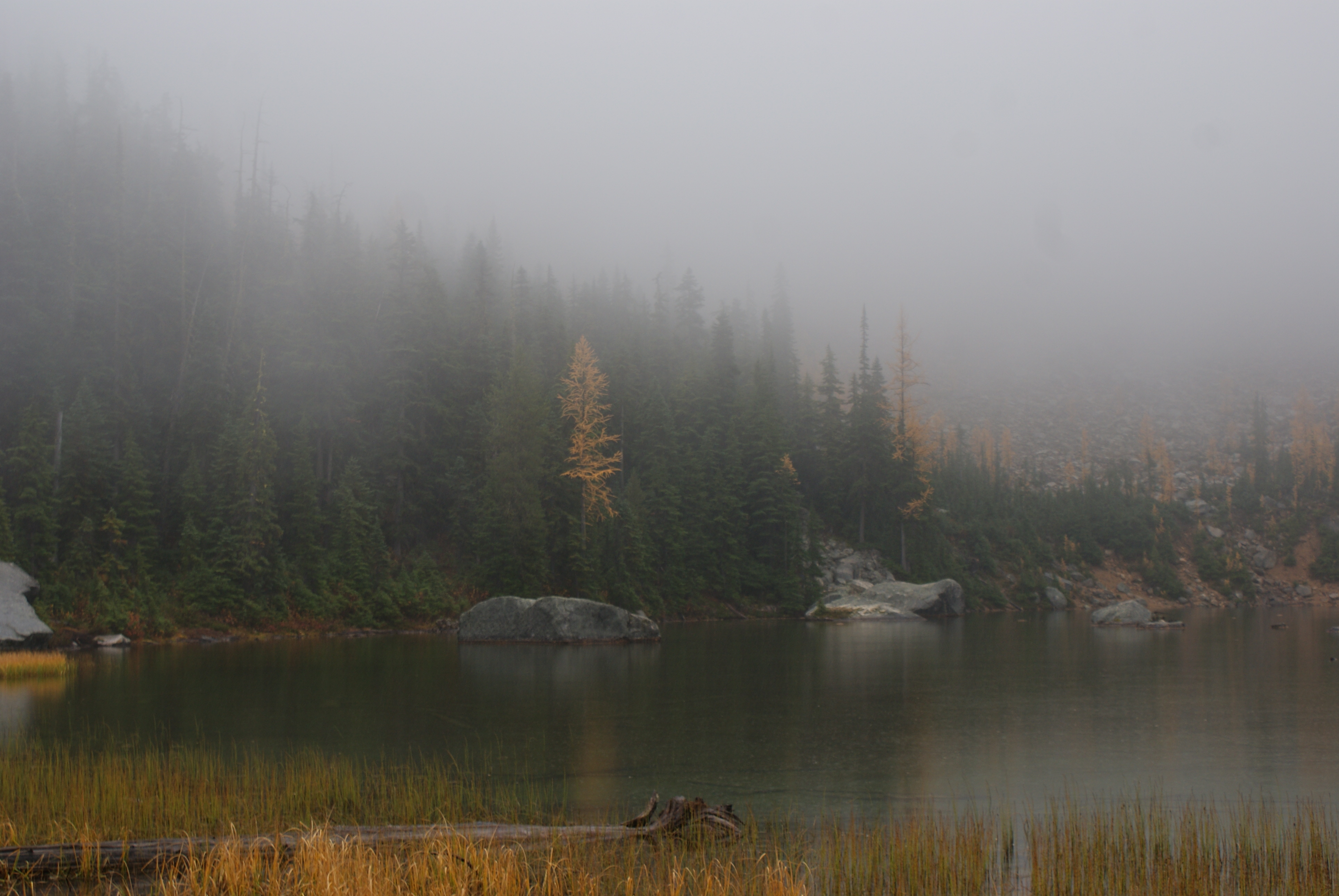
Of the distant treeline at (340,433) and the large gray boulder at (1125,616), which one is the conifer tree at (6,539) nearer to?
the distant treeline at (340,433)

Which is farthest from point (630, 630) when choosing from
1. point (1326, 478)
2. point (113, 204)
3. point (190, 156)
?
point (1326, 478)

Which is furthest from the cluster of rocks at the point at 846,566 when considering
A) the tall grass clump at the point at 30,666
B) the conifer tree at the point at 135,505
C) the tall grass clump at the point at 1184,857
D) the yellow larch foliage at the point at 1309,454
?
the yellow larch foliage at the point at 1309,454

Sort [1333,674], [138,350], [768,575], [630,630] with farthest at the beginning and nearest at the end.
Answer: [768,575] < [138,350] < [630,630] < [1333,674]

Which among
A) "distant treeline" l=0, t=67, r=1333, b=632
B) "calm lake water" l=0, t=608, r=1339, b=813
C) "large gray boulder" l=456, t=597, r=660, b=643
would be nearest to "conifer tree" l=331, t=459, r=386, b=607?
Answer: "distant treeline" l=0, t=67, r=1333, b=632

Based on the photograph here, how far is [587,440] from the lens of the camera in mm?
51875

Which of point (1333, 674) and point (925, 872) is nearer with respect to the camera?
point (925, 872)

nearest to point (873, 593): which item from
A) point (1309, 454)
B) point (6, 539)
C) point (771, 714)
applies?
point (771, 714)

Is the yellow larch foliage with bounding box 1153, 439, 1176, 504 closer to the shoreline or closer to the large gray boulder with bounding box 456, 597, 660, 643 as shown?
the shoreline

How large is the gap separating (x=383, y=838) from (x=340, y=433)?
47226 millimetres

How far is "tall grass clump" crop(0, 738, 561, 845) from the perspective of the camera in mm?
9367

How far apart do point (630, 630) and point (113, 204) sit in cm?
4461

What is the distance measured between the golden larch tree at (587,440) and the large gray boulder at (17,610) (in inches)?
1047

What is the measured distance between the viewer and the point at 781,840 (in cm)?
948

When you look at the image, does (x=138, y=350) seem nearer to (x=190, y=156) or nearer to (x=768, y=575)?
(x=190, y=156)
